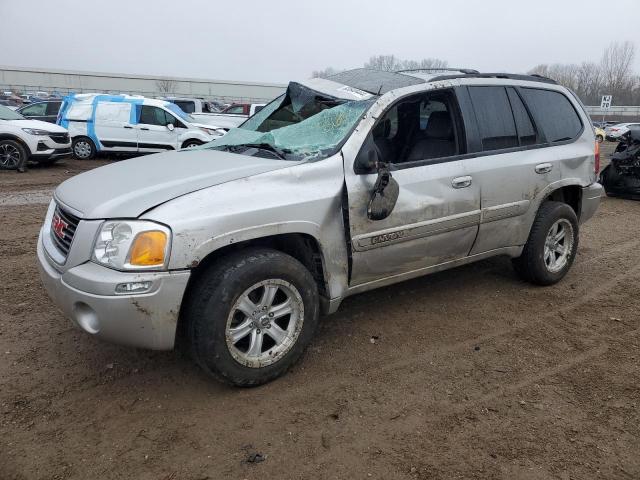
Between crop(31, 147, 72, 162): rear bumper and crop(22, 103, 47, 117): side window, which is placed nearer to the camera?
crop(31, 147, 72, 162): rear bumper

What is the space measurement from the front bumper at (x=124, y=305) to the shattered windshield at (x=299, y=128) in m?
1.22

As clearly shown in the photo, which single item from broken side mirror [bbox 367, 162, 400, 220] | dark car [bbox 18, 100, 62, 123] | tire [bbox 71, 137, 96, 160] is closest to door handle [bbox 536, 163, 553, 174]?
broken side mirror [bbox 367, 162, 400, 220]

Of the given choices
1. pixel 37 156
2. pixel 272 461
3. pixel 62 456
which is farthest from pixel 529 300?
pixel 37 156

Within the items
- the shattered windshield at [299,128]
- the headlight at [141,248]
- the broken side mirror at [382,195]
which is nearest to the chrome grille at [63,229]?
the headlight at [141,248]

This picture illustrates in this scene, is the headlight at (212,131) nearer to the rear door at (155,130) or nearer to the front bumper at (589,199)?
the rear door at (155,130)

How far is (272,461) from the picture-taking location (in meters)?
2.50

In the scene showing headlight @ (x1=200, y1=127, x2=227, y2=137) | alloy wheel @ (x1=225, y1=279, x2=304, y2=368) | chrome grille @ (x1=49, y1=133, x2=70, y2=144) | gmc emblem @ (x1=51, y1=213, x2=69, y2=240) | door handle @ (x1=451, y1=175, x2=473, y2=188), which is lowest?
headlight @ (x1=200, y1=127, x2=227, y2=137)

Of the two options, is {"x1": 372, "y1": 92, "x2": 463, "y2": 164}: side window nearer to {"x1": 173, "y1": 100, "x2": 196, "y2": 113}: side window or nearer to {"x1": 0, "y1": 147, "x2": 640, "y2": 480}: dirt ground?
{"x1": 0, "y1": 147, "x2": 640, "y2": 480}: dirt ground

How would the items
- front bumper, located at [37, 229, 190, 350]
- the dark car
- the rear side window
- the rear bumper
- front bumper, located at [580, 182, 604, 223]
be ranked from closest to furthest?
front bumper, located at [37, 229, 190, 350] < the rear side window < front bumper, located at [580, 182, 604, 223] < the rear bumper < the dark car

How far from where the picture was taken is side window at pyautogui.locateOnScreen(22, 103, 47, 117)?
16.2m

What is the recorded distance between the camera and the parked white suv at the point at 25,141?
11383mm

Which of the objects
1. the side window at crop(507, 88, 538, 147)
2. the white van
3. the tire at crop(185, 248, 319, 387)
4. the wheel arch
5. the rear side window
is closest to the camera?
the tire at crop(185, 248, 319, 387)

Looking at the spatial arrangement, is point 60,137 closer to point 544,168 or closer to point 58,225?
point 58,225

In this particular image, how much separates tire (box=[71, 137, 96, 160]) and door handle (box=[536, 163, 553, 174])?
496 inches
